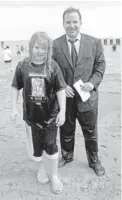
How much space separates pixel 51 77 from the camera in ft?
8.45

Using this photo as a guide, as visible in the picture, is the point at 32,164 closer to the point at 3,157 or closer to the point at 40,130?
the point at 3,157

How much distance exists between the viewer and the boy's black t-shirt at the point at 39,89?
→ 2.57 meters

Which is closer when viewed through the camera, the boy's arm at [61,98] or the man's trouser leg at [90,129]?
the boy's arm at [61,98]

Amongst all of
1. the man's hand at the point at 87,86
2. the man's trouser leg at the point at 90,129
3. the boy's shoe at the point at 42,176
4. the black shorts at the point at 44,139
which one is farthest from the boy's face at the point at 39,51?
the boy's shoe at the point at 42,176

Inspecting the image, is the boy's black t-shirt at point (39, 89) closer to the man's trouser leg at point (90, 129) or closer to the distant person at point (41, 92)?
the distant person at point (41, 92)

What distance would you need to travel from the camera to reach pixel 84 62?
2887mm

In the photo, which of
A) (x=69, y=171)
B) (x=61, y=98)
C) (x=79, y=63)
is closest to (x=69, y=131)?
(x=69, y=171)

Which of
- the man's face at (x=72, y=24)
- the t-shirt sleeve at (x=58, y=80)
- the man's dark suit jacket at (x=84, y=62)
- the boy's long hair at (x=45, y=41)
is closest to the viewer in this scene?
the boy's long hair at (x=45, y=41)

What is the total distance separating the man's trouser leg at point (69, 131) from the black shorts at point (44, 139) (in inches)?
16.9

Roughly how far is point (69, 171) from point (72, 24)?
1.72 meters

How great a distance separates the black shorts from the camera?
2.76 m

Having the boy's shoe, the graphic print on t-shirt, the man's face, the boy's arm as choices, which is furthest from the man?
the boy's shoe

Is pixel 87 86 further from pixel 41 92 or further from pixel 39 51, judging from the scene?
pixel 39 51

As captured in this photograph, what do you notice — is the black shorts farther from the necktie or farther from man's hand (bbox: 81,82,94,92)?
the necktie
